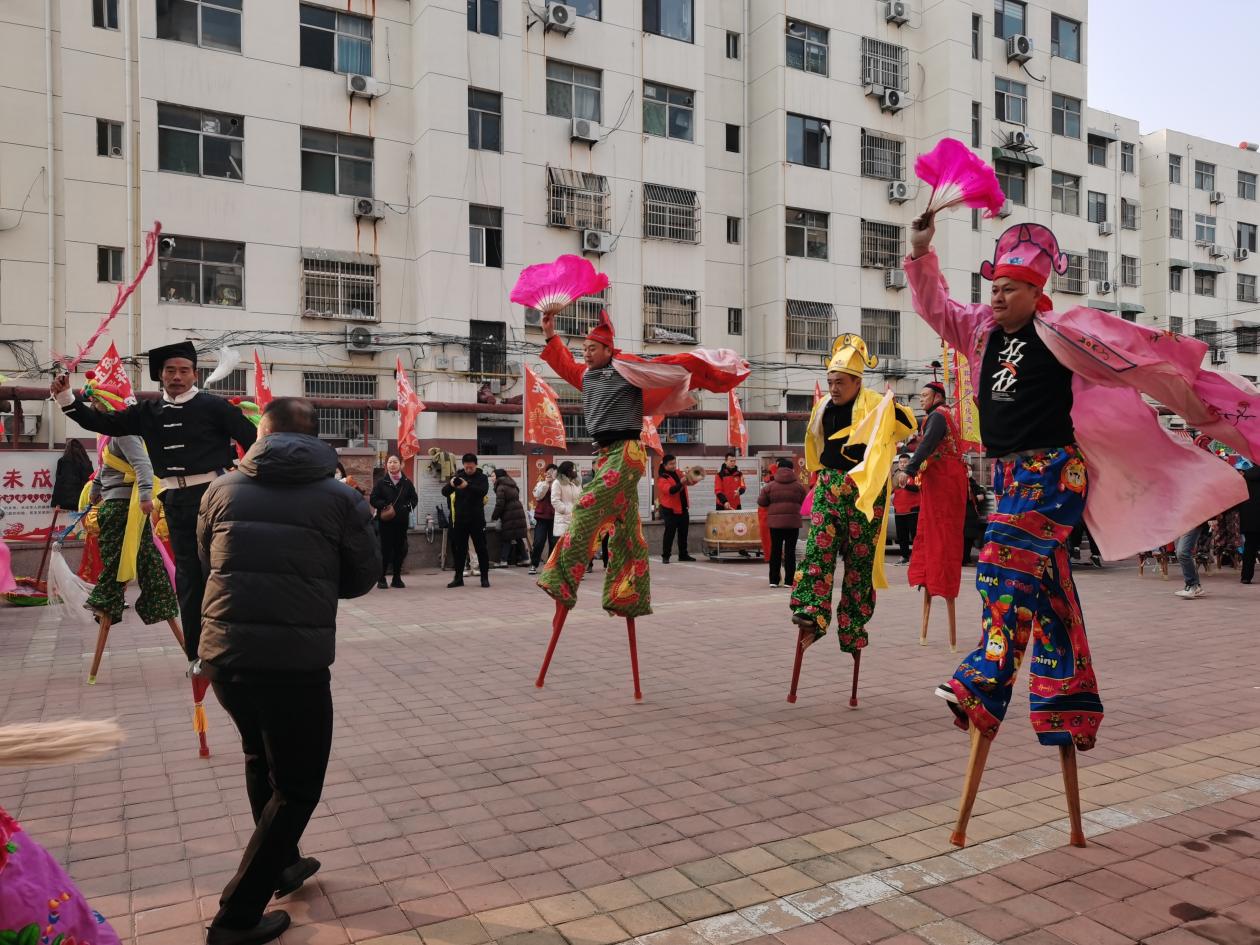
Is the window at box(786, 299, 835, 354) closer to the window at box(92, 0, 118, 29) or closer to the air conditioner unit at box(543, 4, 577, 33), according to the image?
the air conditioner unit at box(543, 4, 577, 33)

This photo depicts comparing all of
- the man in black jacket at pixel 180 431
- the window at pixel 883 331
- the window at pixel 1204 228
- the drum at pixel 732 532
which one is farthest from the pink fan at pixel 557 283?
the window at pixel 1204 228

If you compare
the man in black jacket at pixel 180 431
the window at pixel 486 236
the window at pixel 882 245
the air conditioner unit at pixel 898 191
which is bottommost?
the man in black jacket at pixel 180 431

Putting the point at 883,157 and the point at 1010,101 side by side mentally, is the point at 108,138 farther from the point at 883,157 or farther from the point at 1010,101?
the point at 1010,101

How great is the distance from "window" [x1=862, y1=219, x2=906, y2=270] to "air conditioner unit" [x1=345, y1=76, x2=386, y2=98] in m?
14.1

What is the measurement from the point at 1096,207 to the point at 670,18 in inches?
727

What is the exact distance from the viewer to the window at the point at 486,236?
2233cm

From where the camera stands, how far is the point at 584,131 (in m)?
23.3

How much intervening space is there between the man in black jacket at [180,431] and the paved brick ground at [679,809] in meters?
1.26

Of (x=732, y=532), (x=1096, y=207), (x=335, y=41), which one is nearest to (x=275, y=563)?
(x=732, y=532)

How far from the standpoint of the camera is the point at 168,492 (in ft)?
17.7

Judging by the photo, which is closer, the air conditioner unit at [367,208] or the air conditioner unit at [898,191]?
the air conditioner unit at [367,208]

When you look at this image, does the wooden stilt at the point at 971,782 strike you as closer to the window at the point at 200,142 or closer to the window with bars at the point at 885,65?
the window at the point at 200,142

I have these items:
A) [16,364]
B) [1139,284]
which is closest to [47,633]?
[16,364]

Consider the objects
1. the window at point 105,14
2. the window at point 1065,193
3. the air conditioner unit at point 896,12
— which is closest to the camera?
the window at point 105,14
